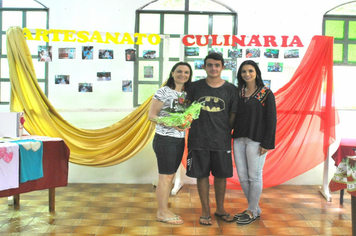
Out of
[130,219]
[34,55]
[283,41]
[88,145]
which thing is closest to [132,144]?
[88,145]

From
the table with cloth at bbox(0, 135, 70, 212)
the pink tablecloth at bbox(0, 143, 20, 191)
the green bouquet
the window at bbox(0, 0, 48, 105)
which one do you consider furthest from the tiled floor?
the window at bbox(0, 0, 48, 105)

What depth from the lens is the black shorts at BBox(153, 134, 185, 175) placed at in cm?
286

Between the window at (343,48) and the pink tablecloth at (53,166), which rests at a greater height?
the window at (343,48)

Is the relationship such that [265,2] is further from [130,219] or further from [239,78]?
[130,219]

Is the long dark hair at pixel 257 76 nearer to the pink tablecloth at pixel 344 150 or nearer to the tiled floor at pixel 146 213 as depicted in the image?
the tiled floor at pixel 146 213

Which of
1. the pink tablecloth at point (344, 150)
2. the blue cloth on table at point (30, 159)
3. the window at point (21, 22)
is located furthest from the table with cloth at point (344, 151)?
the window at point (21, 22)

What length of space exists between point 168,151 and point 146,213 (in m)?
0.71

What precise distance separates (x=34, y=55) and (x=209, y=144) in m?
2.62

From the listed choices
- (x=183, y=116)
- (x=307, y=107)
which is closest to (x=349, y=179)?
(x=183, y=116)

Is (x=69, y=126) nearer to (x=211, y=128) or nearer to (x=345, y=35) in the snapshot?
(x=211, y=128)

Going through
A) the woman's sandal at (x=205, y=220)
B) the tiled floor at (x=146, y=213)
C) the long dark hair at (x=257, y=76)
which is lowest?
the tiled floor at (x=146, y=213)

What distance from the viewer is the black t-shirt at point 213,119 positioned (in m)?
2.83

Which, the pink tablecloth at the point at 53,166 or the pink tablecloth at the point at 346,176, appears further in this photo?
the pink tablecloth at the point at 53,166

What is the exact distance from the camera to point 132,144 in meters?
3.89
